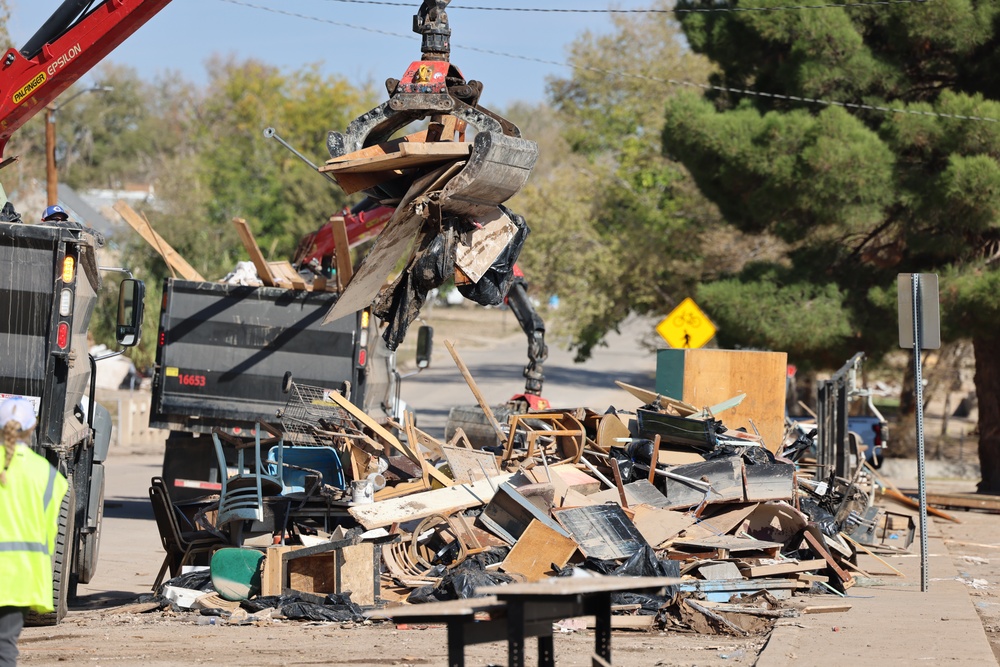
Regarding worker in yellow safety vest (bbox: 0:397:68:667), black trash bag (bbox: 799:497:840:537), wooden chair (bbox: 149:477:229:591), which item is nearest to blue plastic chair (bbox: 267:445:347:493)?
wooden chair (bbox: 149:477:229:591)

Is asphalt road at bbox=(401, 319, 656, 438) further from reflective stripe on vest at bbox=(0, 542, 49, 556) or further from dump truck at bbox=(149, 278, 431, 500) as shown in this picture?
reflective stripe on vest at bbox=(0, 542, 49, 556)

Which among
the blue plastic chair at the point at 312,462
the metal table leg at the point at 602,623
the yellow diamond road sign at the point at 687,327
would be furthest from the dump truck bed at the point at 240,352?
the metal table leg at the point at 602,623

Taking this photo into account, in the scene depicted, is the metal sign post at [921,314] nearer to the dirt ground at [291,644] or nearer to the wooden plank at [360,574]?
the dirt ground at [291,644]

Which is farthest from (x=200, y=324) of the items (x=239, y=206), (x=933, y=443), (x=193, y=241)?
(x=239, y=206)

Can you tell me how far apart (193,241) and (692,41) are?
22259 mm

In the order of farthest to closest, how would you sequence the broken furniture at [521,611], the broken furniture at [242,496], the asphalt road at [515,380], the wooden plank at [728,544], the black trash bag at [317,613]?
the asphalt road at [515,380]
the wooden plank at [728,544]
the broken furniture at [242,496]
the black trash bag at [317,613]
the broken furniture at [521,611]

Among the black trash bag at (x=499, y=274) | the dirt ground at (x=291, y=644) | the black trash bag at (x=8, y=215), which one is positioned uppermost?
the black trash bag at (x=8, y=215)

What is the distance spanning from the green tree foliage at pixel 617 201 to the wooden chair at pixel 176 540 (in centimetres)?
1662

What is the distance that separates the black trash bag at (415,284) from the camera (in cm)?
809

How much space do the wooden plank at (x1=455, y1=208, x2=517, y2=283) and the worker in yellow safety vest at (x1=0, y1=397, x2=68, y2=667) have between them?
131 inches

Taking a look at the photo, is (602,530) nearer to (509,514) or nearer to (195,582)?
(509,514)

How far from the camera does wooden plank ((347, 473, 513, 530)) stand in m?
9.52

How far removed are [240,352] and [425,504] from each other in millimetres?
4644

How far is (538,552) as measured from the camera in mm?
9086
